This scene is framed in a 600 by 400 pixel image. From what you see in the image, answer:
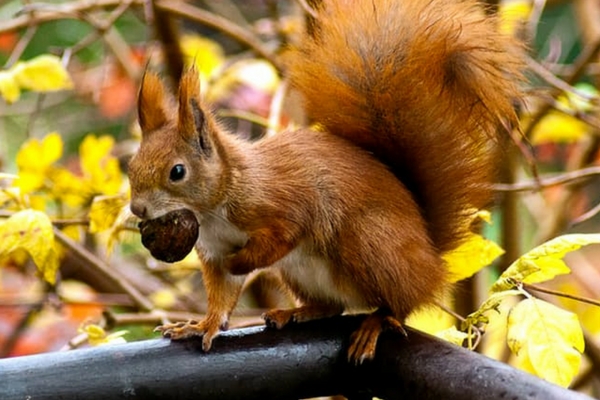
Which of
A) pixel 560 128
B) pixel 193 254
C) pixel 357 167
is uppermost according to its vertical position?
pixel 357 167

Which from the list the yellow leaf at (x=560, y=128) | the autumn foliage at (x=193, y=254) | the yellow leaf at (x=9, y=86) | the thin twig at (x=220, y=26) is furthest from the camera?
the yellow leaf at (x=560, y=128)

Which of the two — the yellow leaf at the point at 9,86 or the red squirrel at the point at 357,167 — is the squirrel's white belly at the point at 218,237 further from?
the yellow leaf at the point at 9,86

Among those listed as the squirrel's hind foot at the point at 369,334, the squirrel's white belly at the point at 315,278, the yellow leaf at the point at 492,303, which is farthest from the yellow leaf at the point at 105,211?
the yellow leaf at the point at 492,303

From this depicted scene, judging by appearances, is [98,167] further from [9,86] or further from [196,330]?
[196,330]

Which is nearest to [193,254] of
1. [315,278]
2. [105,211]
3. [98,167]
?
[98,167]

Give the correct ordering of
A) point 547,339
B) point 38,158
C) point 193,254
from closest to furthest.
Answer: point 547,339 < point 38,158 < point 193,254

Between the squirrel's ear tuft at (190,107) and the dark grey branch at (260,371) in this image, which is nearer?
the dark grey branch at (260,371)

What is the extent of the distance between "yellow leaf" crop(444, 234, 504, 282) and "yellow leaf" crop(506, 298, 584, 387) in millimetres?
236

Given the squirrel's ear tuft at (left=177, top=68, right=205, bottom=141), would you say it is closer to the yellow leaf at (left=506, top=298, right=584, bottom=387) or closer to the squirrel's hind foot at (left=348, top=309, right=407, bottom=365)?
the squirrel's hind foot at (left=348, top=309, right=407, bottom=365)

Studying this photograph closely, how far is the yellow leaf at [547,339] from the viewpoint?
2.55 ft

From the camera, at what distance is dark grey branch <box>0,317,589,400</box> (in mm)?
723

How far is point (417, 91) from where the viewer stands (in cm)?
110

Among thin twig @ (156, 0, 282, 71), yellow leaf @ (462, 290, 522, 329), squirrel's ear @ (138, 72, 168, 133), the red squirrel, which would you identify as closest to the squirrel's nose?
the red squirrel

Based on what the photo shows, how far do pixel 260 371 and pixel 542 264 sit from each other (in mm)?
248
